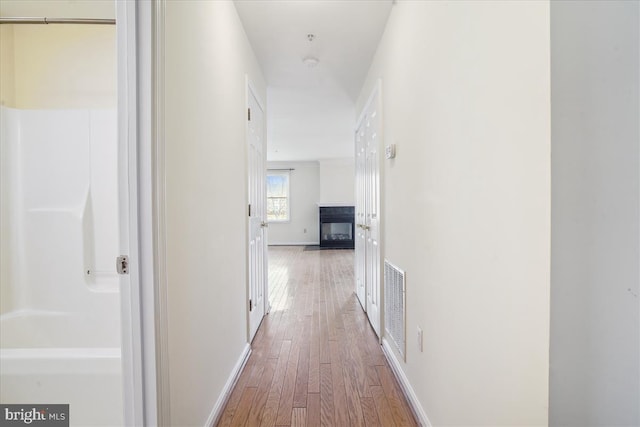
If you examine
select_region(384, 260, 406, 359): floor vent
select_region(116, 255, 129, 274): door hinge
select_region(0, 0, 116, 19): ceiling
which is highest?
select_region(0, 0, 116, 19): ceiling

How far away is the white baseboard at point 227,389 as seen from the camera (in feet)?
4.98

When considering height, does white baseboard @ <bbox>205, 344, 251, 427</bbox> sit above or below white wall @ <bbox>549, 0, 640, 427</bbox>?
below

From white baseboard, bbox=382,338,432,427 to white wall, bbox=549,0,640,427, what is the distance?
1008 mm

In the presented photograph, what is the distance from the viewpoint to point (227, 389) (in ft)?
5.74

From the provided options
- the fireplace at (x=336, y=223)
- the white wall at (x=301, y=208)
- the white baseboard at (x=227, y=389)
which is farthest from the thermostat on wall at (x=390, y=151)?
the white wall at (x=301, y=208)

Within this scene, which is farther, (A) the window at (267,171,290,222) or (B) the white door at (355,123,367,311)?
(A) the window at (267,171,290,222)

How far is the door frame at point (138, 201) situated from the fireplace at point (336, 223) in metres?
7.71

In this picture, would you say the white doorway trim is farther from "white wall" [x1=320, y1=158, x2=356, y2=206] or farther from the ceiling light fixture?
"white wall" [x1=320, y1=158, x2=356, y2=206]

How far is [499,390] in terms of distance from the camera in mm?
861

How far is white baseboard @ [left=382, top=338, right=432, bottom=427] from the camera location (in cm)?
149

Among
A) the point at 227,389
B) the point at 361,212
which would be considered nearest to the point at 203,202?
the point at 227,389

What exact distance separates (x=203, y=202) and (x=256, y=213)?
1268mm

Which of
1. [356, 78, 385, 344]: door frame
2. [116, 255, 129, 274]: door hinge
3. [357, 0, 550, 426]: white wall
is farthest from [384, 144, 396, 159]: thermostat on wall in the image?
[116, 255, 129, 274]: door hinge

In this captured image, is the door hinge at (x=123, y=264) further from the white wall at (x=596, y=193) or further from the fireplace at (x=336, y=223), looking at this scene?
the fireplace at (x=336, y=223)
